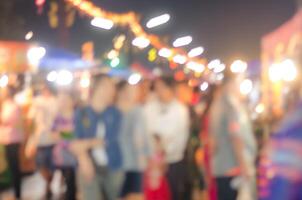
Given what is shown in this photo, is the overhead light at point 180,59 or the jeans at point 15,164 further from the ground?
the overhead light at point 180,59

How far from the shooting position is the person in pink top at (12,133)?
8.21 metres

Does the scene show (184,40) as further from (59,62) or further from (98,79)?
(98,79)

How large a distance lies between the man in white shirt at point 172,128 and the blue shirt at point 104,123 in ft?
2.04

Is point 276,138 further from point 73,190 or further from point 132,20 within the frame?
point 132,20

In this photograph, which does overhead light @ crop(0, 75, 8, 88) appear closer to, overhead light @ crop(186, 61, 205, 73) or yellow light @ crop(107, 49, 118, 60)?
yellow light @ crop(107, 49, 118, 60)

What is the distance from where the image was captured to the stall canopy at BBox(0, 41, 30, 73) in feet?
30.8

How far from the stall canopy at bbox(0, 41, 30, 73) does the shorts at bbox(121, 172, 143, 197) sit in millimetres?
3811

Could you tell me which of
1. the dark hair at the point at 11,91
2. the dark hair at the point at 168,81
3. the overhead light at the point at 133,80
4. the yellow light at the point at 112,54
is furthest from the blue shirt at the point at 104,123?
the yellow light at the point at 112,54

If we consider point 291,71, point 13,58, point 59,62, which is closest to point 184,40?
point 59,62

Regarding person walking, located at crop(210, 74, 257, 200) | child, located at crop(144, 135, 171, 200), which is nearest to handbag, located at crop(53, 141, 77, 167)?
child, located at crop(144, 135, 171, 200)

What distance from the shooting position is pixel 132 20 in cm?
1994

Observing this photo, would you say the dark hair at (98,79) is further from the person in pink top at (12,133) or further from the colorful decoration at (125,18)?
the colorful decoration at (125,18)

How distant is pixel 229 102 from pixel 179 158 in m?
1.25

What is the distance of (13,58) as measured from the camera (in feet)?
31.0
